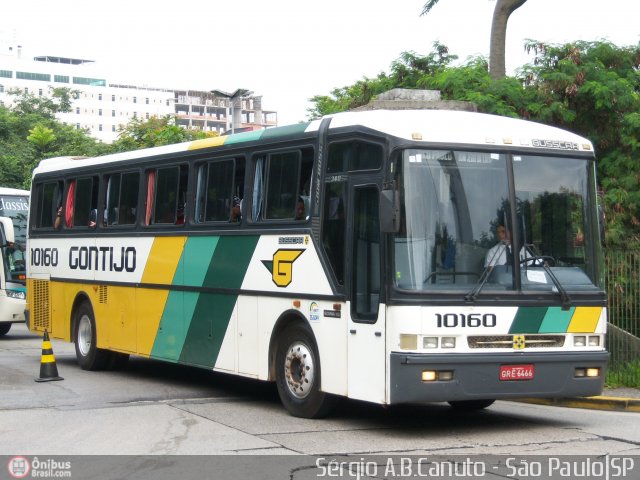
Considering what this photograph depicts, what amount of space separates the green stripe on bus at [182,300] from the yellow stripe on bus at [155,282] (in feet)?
0.46

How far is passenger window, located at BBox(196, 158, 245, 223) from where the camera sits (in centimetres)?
1391

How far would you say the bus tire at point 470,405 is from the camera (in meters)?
13.2

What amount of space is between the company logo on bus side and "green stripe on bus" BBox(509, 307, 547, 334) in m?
7.11

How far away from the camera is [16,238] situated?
2784 cm

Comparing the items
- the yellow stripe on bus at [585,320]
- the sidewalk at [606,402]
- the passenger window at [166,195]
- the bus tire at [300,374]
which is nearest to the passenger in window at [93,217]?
the passenger window at [166,195]

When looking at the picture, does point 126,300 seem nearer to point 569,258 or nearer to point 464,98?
point 569,258

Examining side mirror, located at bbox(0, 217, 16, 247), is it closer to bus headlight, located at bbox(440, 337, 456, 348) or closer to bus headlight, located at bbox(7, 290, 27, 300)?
bus headlight, located at bbox(7, 290, 27, 300)

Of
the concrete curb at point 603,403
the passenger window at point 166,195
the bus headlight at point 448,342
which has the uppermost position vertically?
the passenger window at point 166,195

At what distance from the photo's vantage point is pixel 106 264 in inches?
685

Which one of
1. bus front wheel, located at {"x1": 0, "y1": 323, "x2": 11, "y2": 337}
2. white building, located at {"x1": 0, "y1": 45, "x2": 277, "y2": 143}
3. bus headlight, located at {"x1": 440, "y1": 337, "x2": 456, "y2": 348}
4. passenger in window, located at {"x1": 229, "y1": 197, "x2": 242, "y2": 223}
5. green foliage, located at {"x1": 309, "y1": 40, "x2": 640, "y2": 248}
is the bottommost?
bus front wheel, located at {"x1": 0, "y1": 323, "x2": 11, "y2": 337}

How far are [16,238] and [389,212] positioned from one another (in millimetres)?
19009

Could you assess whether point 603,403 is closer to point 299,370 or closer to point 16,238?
point 299,370

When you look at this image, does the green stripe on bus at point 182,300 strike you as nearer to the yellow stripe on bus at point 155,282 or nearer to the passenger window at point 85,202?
the yellow stripe on bus at point 155,282

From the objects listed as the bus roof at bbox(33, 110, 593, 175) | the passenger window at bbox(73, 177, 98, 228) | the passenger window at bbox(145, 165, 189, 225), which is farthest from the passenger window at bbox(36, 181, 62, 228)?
the bus roof at bbox(33, 110, 593, 175)
